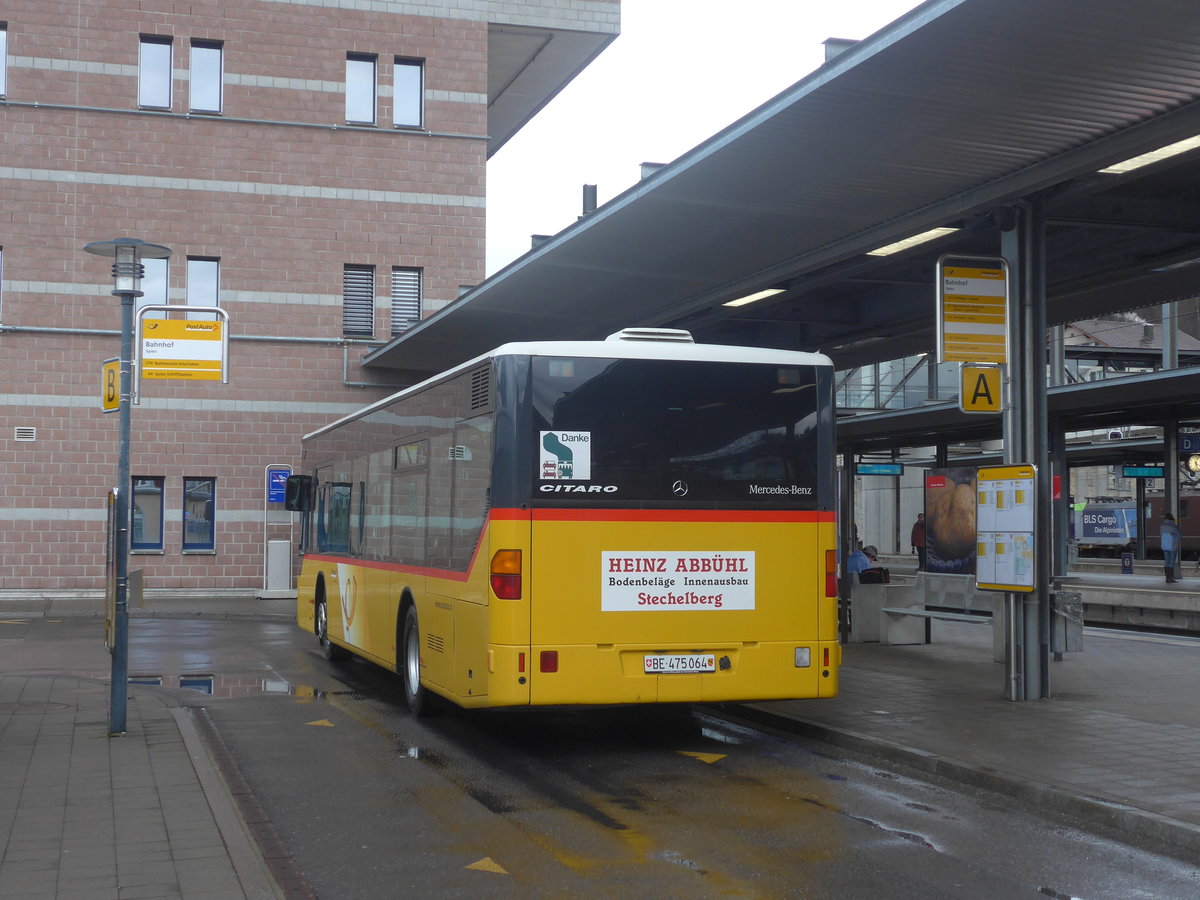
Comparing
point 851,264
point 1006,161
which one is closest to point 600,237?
point 851,264

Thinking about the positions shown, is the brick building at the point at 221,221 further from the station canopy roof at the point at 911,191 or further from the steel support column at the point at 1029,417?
the steel support column at the point at 1029,417

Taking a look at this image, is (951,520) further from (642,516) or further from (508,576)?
(508,576)

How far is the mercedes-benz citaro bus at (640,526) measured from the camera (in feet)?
30.5

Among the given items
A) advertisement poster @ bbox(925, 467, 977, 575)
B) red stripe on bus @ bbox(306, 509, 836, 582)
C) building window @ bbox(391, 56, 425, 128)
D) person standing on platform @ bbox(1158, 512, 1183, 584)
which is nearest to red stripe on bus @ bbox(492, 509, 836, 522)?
red stripe on bus @ bbox(306, 509, 836, 582)

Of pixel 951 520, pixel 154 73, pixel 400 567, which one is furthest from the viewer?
pixel 154 73

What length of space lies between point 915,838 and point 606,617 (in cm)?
297

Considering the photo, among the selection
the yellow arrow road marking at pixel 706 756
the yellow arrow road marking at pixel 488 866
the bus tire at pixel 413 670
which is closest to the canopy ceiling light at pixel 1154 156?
the yellow arrow road marking at pixel 706 756

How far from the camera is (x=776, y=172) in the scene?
37.9 feet

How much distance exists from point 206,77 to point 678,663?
23.5m

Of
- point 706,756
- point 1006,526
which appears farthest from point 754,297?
point 706,756

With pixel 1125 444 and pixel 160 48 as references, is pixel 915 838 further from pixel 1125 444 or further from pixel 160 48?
pixel 1125 444

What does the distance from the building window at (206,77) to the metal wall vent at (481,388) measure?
70.1 ft

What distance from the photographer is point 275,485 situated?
28.0 metres

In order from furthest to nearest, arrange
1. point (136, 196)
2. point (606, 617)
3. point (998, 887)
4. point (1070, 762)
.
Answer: point (136, 196) → point (606, 617) → point (1070, 762) → point (998, 887)
